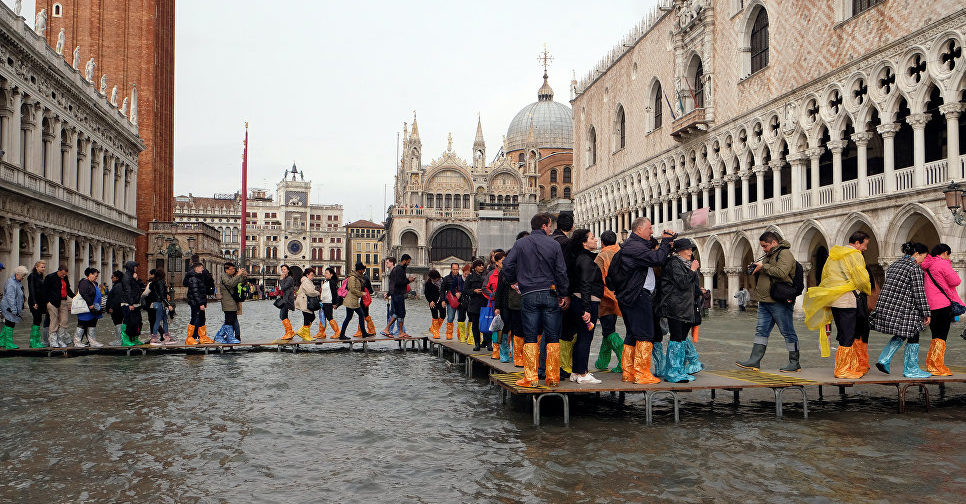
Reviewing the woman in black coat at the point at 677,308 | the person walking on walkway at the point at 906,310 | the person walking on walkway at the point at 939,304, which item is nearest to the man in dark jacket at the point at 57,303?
the woman in black coat at the point at 677,308

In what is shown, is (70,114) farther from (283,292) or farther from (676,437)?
(676,437)

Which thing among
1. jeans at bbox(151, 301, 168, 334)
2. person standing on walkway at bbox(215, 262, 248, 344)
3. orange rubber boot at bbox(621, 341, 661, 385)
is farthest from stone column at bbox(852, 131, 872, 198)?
jeans at bbox(151, 301, 168, 334)

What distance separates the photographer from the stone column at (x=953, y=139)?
2059 centimetres

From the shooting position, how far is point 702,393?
9711 mm

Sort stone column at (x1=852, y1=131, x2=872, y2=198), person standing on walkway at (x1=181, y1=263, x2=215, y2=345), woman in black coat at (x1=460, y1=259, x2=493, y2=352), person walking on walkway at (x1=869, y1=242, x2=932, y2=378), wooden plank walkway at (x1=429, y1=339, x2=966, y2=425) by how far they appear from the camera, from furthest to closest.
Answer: stone column at (x1=852, y1=131, x2=872, y2=198) < person standing on walkway at (x1=181, y1=263, x2=215, y2=345) < woman in black coat at (x1=460, y1=259, x2=493, y2=352) < person walking on walkway at (x1=869, y1=242, x2=932, y2=378) < wooden plank walkway at (x1=429, y1=339, x2=966, y2=425)

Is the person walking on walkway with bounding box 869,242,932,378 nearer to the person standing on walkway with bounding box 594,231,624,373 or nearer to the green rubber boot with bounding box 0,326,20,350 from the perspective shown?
the person standing on walkway with bounding box 594,231,624,373

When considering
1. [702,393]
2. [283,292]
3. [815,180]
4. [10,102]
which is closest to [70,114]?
[10,102]

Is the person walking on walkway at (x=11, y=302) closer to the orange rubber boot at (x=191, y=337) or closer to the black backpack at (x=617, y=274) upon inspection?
the orange rubber boot at (x=191, y=337)

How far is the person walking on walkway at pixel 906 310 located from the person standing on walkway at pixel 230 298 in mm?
10537

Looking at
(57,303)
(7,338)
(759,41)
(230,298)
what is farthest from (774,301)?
(759,41)

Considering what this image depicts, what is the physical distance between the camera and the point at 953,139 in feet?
67.9

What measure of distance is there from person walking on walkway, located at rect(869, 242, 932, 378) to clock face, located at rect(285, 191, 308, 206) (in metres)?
137

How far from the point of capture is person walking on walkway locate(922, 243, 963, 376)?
863 cm

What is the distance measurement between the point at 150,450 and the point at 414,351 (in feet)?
31.0
